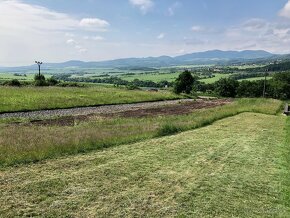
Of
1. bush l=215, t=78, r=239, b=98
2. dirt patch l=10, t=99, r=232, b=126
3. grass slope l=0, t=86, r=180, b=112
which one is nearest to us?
dirt patch l=10, t=99, r=232, b=126

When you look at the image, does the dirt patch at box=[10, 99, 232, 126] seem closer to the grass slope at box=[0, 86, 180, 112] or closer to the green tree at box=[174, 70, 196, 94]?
the grass slope at box=[0, 86, 180, 112]

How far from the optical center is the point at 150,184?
11812 millimetres

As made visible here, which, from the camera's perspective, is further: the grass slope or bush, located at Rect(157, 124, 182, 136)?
the grass slope

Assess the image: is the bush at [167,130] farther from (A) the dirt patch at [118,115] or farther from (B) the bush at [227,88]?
(B) the bush at [227,88]

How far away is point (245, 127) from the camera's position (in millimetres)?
28578

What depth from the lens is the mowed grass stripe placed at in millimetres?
9570

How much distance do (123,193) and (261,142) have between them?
44.1ft

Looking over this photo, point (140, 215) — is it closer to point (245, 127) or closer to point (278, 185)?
point (278, 185)

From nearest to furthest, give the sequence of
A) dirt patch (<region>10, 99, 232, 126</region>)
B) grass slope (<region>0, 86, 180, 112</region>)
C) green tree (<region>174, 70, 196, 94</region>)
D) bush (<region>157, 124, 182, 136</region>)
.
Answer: bush (<region>157, 124, 182, 136</region>) → dirt patch (<region>10, 99, 232, 126</region>) → grass slope (<region>0, 86, 180, 112</region>) → green tree (<region>174, 70, 196, 94</region>)

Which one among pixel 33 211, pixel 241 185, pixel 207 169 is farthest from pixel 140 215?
pixel 207 169

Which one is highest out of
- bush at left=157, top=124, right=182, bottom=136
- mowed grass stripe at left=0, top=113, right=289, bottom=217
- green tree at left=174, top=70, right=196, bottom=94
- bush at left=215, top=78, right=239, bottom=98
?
mowed grass stripe at left=0, top=113, right=289, bottom=217

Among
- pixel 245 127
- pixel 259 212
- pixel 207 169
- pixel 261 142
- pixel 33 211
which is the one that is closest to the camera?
pixel 33 211

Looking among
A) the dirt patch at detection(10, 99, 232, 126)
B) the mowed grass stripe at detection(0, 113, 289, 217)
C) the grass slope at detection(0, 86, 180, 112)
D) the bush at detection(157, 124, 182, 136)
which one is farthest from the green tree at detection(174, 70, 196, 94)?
the mowed grass stripe at detection(0, 113, 289, 217)

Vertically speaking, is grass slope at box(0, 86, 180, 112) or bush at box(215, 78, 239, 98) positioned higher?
grass slope at box(0, 86, 180, 112)
